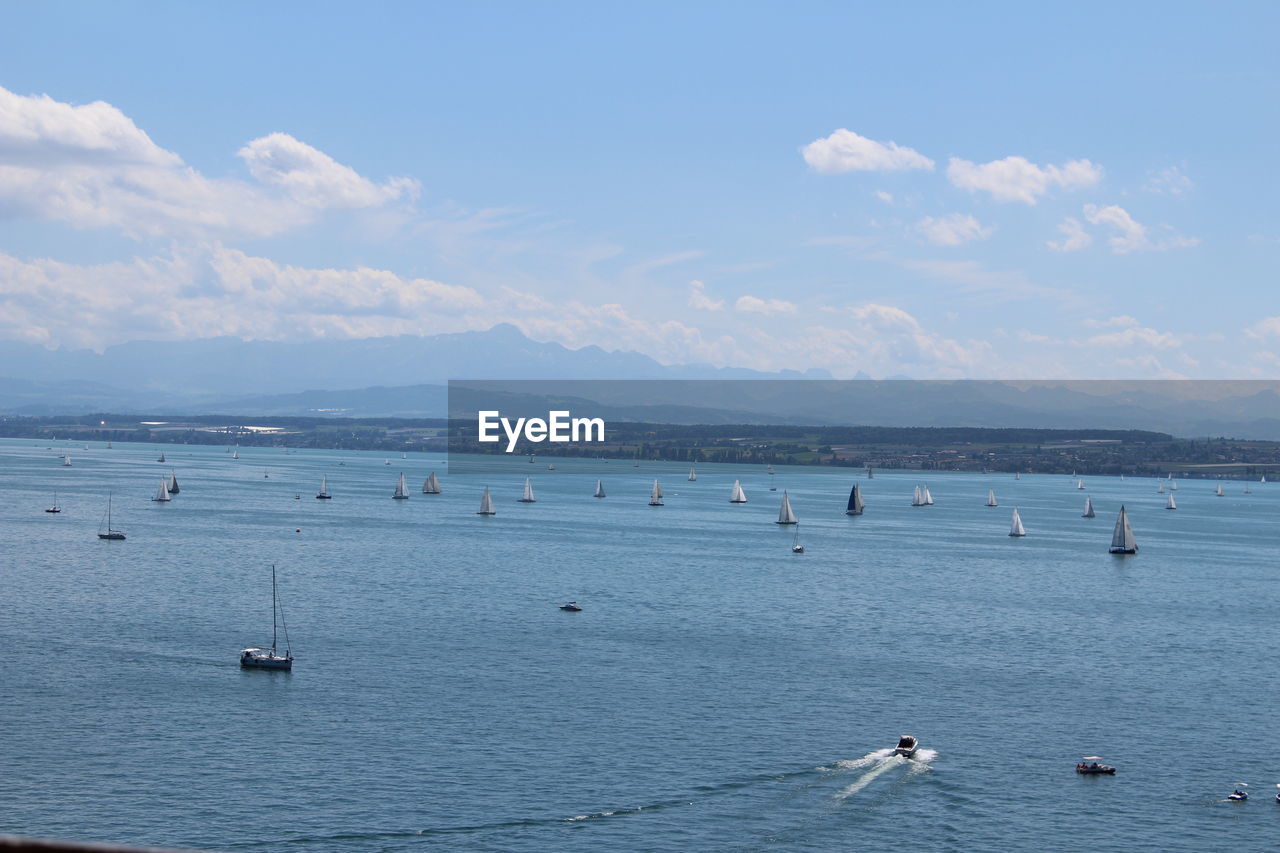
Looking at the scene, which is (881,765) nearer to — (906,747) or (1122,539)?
(906,747)

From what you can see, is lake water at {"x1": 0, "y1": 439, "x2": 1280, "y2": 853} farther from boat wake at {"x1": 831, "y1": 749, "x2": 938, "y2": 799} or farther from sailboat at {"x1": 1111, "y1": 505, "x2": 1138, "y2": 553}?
sailboat at {"x1": 1111, "y1": 505, "x2": 1138, "y2": 553}

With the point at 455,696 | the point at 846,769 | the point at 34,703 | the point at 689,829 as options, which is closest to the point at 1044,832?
the point at 846,769

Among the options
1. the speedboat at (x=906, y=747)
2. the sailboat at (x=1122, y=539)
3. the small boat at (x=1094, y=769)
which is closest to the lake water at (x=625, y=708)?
the speedboat at (x=906, y=747)

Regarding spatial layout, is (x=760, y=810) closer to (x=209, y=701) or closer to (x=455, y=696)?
(x=455, y=696)

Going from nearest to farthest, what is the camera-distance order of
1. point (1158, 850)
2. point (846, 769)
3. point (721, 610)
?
point (1158, 850) < point (846, 769) < point (721, 610)

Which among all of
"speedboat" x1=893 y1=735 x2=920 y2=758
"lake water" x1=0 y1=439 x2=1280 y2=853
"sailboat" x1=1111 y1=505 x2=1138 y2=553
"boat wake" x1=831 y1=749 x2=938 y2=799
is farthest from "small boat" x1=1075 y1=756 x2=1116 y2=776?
"sailboat" x1=1111 y1=505 x2=1138 y2=553
